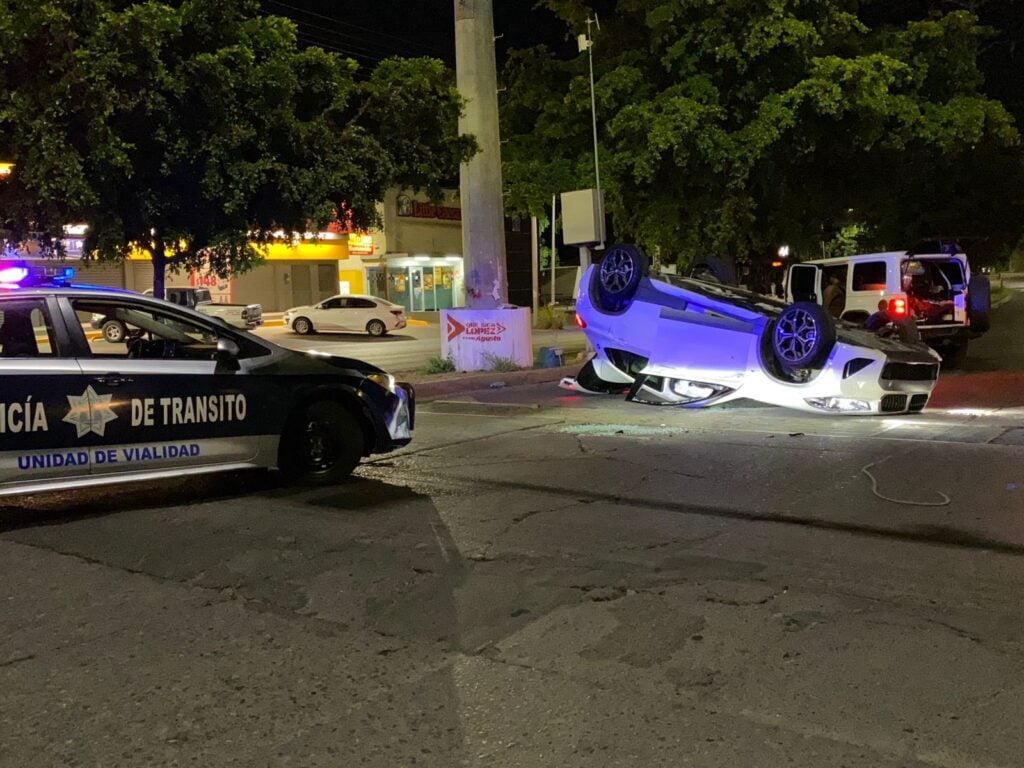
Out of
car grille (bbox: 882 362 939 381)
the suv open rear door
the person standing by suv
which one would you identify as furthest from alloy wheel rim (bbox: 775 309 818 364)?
the suv open rear door

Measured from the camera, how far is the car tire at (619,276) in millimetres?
11414

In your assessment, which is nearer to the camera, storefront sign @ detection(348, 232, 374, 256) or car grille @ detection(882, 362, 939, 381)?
car grille @ detection(882, 362, 939, 381)

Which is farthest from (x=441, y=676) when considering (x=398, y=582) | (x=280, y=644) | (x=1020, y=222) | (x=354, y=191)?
(x=1020, y=222)

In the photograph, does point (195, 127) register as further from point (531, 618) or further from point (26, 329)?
point (531, 618)

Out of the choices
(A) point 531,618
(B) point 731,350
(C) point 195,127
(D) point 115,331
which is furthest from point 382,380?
(C) point 195,127

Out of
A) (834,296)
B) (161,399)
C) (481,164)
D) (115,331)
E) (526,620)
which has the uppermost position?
(481,164)

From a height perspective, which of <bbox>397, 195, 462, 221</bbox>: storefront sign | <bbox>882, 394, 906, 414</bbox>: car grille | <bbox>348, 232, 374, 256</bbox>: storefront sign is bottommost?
<bbox>882, 394, 906, 414</bbox>: car grille

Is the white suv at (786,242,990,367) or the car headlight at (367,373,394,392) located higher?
the white suv at (786,242,990,367)

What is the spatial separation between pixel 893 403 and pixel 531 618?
22.7 ft

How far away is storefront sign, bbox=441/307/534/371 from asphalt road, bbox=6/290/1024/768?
27.3 feet

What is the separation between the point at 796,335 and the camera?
1006 cm

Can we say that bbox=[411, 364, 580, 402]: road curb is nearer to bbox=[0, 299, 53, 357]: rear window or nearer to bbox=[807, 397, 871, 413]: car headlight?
bbox=[807, 397, 871, 413]: car headlight

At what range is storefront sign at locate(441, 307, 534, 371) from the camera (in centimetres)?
1623

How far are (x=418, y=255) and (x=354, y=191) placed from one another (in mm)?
28144
